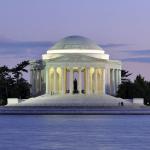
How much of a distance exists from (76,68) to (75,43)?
689 cm

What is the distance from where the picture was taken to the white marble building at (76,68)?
159750mm

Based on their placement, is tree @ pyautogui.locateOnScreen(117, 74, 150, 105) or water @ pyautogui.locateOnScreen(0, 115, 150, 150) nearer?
water @ pyautogui.locateOnScreen(0, 115, 150, 150)

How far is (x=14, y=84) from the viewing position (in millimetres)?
180375

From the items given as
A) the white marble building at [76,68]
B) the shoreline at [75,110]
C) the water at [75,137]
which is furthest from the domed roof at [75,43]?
the water at [75,137]

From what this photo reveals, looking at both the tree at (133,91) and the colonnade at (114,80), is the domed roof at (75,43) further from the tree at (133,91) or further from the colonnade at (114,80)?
the tree at (133,91)

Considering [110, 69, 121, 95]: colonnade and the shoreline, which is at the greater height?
[110, 69, 121, 95]: colonnade

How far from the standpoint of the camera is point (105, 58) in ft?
552

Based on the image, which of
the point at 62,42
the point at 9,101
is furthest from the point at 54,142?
the point at 62,42

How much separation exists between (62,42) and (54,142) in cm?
10108

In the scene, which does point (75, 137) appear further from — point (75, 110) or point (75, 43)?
point (75, 43)

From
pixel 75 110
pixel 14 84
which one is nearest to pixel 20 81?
pixel 14 84

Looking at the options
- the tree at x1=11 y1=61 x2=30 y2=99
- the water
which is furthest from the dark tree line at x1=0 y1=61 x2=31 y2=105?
the water

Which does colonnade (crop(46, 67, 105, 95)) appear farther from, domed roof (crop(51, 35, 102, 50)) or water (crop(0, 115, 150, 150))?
water (crop(0, 115, 150, 150))

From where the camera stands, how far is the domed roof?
542 feet
